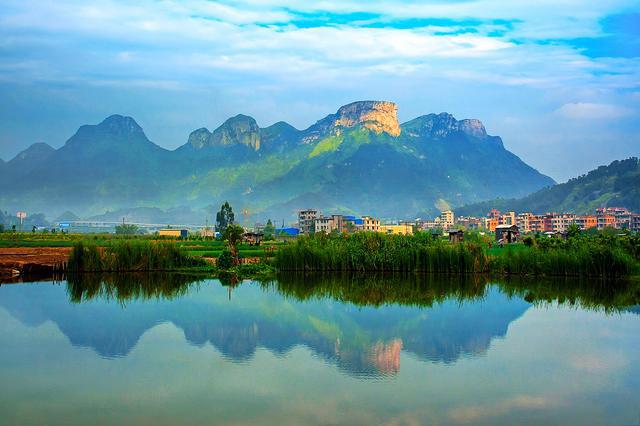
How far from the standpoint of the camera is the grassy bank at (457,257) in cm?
2920

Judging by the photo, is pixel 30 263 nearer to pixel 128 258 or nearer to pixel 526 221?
pixel 128 258

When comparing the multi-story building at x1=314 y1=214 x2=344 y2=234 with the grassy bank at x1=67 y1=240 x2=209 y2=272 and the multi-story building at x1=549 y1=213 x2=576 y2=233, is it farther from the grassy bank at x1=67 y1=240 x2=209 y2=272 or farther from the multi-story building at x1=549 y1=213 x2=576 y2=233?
the grassy bank at x1=67 y1=240 x2=209 y2=272

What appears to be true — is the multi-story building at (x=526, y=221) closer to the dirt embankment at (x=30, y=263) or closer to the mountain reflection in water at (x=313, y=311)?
the dirt embankment at (x=30, y=263)

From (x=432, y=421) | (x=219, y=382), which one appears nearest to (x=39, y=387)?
(x=219, y=382)

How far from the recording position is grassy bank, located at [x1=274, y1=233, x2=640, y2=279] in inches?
1150

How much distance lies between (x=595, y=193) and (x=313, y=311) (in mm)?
165038

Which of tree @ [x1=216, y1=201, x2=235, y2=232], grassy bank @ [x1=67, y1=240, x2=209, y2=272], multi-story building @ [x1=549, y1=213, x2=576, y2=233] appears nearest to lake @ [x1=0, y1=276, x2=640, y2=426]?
grassy bank @ [x1=67, y1=240, x2=209, y2=272]

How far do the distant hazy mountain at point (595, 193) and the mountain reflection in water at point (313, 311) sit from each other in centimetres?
14509

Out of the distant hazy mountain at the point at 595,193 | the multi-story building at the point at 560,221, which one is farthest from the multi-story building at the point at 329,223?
the distant hazy mountain at the point at 595,193

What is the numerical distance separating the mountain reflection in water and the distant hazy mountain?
14509cm

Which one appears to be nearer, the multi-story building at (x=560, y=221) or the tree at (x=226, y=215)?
the tree at (x=226, y=215)

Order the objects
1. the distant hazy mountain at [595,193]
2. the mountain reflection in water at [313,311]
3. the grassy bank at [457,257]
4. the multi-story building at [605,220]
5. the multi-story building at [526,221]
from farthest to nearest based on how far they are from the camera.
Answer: the distant hazy mountain at [595,193]
the multi-story building at [526,221]
the multi-story building at [605,220]
the grassy bank at [457,257]
the mountain reflection in water at [313,311]

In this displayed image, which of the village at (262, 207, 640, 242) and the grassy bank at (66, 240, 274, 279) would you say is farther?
the village at (262, 207, 640, 242)

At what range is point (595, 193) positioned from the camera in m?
173
